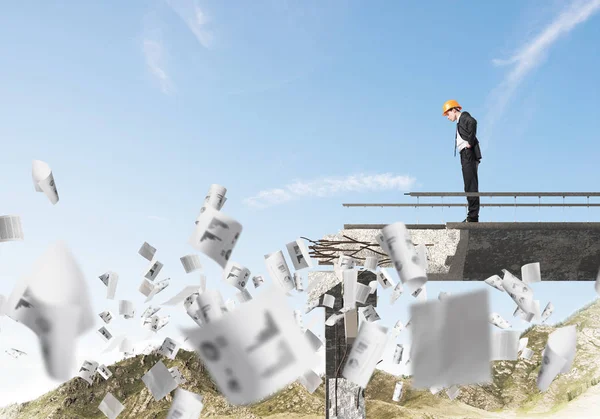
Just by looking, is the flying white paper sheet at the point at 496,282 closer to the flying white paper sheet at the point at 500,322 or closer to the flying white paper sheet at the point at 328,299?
the flying white paper sheet at the point at 500,322

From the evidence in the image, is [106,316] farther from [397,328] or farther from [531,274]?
[531,274]

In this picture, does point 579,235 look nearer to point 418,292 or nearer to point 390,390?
point 418,292

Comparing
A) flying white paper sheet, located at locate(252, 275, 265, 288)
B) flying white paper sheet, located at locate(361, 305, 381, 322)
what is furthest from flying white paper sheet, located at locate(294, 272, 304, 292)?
flying white paper sheet, located at locate(361, 305, 381, 322)

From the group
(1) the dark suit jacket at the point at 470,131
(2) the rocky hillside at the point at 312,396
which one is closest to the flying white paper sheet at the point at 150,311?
(1) the dark suit jacket at the point at 470,131

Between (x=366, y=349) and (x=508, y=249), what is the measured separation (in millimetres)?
3555

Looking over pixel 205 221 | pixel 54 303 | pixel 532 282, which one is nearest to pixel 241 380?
pixel 205 221

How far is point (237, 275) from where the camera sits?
434 centimetres

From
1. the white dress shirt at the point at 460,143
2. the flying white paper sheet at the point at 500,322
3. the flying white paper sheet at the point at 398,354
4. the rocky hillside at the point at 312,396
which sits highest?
the white dress shirt at the point at 460,143

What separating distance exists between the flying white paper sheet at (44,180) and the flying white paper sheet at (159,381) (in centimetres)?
133

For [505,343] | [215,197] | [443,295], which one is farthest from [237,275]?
[505,343]

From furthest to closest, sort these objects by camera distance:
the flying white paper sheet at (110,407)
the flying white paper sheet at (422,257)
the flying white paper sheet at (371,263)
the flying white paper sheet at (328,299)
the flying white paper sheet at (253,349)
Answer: the flying white paper sheet at (328,299)
the flying white paper sheet at (371,263)
the flying white paper sheet at (110,407)
the flying white paper sheet at (422,257)
the flying white paper sheet at (253,349)

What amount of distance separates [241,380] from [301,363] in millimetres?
302

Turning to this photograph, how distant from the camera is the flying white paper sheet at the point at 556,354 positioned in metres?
3.83

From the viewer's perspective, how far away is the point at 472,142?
688cm
